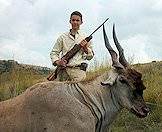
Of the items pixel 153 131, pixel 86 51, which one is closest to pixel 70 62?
pixel 86 51

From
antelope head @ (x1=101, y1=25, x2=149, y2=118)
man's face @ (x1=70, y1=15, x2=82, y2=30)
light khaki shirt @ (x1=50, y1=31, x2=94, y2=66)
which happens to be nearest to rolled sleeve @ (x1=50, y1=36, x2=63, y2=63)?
light khaki shirt @ (x1=50, y1=31, x2=94, y2=66)

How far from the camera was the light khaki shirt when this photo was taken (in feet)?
34.3

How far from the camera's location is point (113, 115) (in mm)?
8852

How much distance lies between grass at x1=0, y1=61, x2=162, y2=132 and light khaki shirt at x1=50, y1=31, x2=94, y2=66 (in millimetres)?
816

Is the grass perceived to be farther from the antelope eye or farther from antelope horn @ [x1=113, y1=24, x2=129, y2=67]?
the antelope eye

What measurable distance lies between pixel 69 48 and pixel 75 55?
0.28 metres

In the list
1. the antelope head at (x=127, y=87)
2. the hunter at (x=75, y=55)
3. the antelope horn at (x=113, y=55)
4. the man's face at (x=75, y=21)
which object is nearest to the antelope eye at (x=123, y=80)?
the antelope head at (x=127, y=87)

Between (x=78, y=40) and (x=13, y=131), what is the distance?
11.3 feet

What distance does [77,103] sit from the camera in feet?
26.9

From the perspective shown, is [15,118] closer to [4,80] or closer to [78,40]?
[78,40]

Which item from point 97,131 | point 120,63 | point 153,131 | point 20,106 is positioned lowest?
point 153,131

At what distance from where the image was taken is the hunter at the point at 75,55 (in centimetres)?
1039

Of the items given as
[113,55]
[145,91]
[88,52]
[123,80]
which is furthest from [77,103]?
[145,91]

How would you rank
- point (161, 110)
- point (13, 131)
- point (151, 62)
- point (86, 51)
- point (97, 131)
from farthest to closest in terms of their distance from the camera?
point (151, 62) < point (161, 110) < point (86, 51) < point (97, 131) < point (13, 131)
